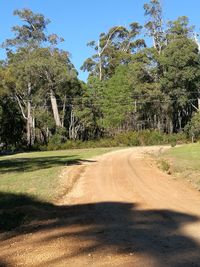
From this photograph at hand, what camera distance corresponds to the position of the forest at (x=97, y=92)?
59875 mm

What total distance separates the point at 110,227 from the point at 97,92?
204 feet

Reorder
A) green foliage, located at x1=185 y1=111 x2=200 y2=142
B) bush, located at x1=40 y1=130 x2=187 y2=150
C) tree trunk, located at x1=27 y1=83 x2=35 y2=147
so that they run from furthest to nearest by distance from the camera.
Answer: tree trunk, located at x1=27 y1=83 x2=35 y2=147 < bush, located at x1=40 y1=130 x2=187 y2=150 < green foliage, located at x1=185 y1=111 x2=200 y2=142

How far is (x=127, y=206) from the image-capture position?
34.5 feet

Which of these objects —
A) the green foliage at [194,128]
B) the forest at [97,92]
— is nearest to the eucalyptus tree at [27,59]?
the forest at [97,92]

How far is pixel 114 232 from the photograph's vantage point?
303 inches

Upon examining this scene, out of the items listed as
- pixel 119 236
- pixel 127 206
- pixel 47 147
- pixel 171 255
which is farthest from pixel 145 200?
pixel 47 147

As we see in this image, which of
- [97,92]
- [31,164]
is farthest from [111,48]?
[31,164]

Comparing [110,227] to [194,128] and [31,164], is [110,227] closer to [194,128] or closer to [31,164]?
[31,164]

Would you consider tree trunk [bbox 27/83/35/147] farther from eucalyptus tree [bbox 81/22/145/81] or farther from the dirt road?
the dirt road

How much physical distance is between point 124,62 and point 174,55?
54.8ft

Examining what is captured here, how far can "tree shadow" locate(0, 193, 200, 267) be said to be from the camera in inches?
249

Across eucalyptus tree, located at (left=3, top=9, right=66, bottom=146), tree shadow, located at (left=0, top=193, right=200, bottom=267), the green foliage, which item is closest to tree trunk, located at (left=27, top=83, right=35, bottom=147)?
eucalyptus tree, located at (left=3, top=9, right=66, bottom=146)

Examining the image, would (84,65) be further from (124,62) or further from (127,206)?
(127,206)

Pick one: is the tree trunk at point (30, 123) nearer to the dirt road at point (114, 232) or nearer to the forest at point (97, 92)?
the forest at point (97, 92)
